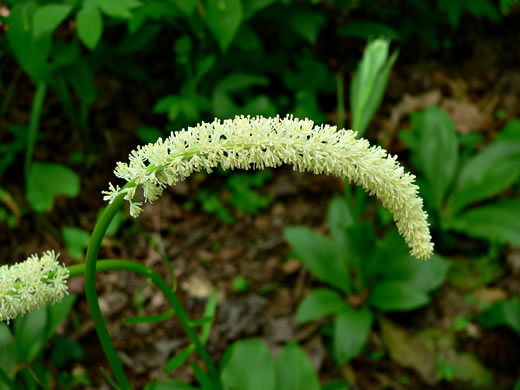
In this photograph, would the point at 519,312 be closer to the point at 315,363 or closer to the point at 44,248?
the point at 315,363

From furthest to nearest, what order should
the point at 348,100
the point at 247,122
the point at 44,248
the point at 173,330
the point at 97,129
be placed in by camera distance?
the point at 348,100 → the point at 97,129 → the point at 44,248 → the point at 173,330 → the point at 247,122

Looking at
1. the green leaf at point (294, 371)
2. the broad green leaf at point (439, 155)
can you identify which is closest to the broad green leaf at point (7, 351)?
the green leaf at point (294, 371)

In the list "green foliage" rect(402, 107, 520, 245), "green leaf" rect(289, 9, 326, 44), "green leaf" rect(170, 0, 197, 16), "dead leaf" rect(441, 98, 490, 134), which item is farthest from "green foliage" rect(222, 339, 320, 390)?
"dead leaf" rect(441, 98, 490, 134)

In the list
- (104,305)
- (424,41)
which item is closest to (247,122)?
(104,305)

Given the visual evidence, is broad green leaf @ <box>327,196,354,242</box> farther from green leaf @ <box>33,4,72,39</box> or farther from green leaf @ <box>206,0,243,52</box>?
green leaf @ <box>33,4,72,39</box>

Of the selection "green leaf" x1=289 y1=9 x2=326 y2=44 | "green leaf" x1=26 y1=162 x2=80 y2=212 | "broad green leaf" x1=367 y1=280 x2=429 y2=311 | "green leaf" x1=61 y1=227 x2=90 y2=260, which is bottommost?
"broad green leaf" x1=367 y1=280 x2=429 y2=311

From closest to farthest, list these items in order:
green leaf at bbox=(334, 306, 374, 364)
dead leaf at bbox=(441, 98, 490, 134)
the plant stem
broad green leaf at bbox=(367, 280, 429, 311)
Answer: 1. the plant stem
2. green leaf at bbox=(334, 306, 374, 364)
3. broad green leaf at bbox=(367, 280, 429, 311)
4. dead leaf at bbox=(441, 98, 490, 134)

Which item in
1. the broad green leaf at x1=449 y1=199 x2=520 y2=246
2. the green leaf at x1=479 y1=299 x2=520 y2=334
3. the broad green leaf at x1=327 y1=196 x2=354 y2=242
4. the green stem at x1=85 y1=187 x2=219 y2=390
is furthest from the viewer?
the broad green leaf at x1=327 y1=196 x2=354 y2=242

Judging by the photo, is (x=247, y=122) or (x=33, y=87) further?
(x=33, y=87)
